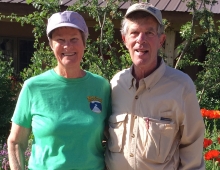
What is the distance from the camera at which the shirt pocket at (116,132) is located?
7.88 feet

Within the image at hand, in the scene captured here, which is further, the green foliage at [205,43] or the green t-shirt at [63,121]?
the green foliage at [205,43]

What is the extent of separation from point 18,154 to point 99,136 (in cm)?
50

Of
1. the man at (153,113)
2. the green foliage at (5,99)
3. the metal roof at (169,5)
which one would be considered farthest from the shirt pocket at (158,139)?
the green foliage at (5,99)

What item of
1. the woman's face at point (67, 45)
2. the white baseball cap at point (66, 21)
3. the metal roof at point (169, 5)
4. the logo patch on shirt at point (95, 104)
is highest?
the metal roof at point (169, 5)

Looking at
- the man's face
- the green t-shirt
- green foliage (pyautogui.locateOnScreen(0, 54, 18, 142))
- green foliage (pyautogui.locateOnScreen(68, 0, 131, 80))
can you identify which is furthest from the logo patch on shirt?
green foliage (pyautogui.locateOnScreen(0, 54, 18, 142))

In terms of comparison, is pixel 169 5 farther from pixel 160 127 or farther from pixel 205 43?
pixel 160 127

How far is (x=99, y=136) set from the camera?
2432 millimetres

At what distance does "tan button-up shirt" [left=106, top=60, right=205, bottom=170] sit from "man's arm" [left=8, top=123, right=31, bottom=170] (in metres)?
0.53

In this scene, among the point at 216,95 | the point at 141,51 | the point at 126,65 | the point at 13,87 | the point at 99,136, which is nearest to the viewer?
the point at 141,51

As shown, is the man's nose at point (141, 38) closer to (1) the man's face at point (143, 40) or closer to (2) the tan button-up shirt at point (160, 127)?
Result: (1) the man's face at point (143, 40)

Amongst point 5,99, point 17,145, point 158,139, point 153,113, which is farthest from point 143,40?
point 5,99

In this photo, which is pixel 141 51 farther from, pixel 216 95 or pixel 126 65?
pixel 216 95

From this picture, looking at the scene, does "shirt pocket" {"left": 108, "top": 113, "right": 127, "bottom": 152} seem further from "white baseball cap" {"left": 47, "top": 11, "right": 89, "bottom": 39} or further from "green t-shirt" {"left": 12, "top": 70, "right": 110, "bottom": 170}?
"white baseball cap" {"left": 47, "top": 11, "right": 89, "bottom": 39}

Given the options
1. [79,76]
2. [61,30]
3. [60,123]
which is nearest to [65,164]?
[60,123]
